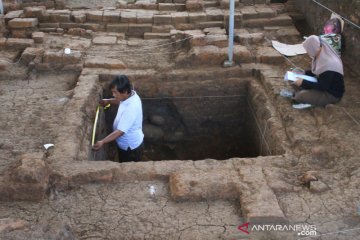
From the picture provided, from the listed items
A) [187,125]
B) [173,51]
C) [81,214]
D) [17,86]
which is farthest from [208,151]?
[81,214]

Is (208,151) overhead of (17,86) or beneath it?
beneath

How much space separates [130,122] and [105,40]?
3.24m

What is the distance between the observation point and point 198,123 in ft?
23.9

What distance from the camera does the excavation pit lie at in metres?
6.75

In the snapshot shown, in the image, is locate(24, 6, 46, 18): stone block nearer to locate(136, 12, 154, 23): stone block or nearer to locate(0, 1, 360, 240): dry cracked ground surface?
locate(136, 12, 154, 23): stone block

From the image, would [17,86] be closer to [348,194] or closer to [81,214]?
[81,214]

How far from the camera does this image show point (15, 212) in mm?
3854

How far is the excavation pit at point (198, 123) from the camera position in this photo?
675cm

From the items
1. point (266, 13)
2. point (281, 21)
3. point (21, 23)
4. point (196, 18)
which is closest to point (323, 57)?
point (281, 21)

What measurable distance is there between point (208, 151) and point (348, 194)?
352cm

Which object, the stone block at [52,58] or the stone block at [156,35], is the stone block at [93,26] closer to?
the stone block at [156,35]

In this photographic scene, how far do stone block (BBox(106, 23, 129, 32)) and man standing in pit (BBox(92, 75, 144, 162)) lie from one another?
134 inches

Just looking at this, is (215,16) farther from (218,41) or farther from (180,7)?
(218,41)

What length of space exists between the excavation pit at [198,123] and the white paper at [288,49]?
1.03 m
